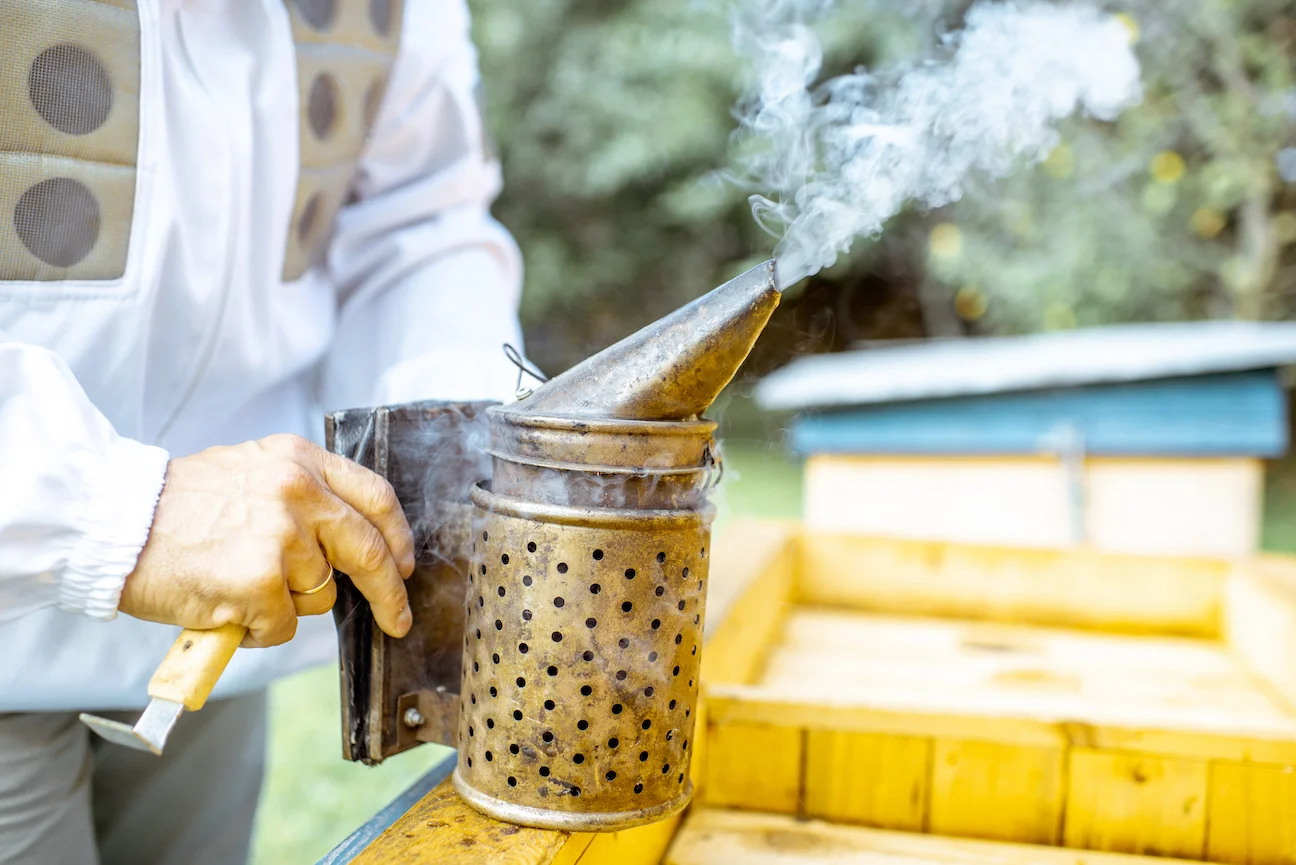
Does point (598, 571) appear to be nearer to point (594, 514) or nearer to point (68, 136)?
point (594, 514)

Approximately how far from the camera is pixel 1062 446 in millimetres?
4141

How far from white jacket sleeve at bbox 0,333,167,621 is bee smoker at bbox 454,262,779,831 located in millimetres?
326

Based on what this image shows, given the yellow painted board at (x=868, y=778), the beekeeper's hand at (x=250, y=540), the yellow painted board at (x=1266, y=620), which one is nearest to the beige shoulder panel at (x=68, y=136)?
the beekeeper's hand at (x=250, y=540)

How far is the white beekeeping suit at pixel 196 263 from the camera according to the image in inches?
37.4

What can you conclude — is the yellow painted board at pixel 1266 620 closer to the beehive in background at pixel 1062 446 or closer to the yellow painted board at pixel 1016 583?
the yellow painted board at pixel 1016 583

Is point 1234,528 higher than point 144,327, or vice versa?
point 144,327

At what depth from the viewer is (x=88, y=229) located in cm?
117

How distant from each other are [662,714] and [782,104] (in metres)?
0.86

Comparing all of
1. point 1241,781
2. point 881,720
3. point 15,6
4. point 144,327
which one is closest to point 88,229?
point 144,327

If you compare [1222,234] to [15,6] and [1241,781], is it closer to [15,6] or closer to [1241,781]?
[1241,781]

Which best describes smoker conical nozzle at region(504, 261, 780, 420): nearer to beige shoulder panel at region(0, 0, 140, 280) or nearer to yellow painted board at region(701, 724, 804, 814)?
beige shoulder panel at region(0, 0, 140, 280)

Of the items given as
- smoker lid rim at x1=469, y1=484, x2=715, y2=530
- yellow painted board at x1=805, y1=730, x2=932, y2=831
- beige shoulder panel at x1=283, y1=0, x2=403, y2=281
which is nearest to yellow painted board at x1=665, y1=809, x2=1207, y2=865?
yellow painted board at x1=805, y1=730, x2=932, y2=831

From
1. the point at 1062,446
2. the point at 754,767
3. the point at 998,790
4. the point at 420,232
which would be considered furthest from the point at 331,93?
the point at 1062,446

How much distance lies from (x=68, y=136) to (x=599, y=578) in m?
0.80
